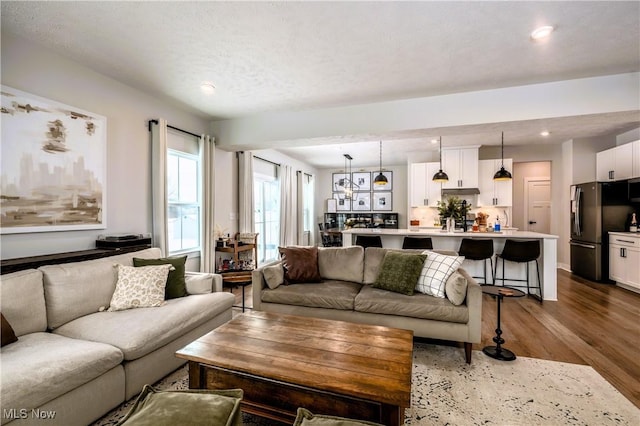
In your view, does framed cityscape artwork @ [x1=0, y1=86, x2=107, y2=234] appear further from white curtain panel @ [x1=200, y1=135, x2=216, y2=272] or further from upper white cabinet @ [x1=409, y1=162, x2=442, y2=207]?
upper white cabinet @ [x1=409, y1=162, x2=442, y2=207]

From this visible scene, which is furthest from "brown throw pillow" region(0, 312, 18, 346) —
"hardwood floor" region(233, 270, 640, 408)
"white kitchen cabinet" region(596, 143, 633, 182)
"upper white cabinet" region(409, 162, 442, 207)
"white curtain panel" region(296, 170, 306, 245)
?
"white kitchen cabinet" region(596, 143, 633, 182)

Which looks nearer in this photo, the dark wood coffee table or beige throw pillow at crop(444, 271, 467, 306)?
the dark wood coffee table

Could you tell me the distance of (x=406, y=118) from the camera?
3.85 m

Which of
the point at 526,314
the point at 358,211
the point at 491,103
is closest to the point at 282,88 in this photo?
the point at 491,103

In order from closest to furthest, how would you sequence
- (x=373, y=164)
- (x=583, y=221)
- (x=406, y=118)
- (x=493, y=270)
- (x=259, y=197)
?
(x=406, y=118), (x=493, y=270), (x=583, y=221), (x=259, y=197), (x=373, y=164)

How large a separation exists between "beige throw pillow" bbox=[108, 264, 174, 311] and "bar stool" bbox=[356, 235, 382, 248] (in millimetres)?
3134

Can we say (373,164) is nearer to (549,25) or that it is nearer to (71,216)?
(549,25)

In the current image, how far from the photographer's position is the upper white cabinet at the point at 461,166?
6.35 m

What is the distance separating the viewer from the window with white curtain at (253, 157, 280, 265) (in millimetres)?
6379

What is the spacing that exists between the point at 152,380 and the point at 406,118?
12.6 ft

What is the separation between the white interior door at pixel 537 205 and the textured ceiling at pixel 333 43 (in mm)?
4079

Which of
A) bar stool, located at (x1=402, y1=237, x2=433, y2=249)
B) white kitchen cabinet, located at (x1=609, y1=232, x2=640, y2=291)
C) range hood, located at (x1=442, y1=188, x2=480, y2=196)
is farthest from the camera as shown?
range hood, located at (x1=442, y1=188, x2=480, y2=196)

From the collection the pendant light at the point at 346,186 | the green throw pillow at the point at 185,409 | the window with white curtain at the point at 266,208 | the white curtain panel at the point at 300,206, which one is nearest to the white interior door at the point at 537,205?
the pendant light at the point at 346,186

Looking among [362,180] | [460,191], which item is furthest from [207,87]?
[362,180]
